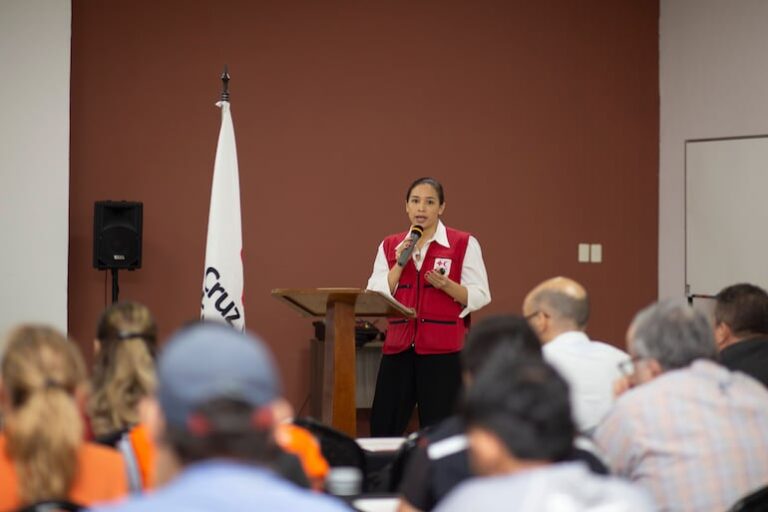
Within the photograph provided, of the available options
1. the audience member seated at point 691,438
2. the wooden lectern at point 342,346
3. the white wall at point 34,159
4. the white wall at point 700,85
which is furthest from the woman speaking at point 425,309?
the white wall at point 700,85

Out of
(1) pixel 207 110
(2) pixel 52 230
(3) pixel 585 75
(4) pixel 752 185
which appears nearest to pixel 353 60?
(1) pixel 207 110

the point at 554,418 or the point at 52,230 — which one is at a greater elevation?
the point at 52,230

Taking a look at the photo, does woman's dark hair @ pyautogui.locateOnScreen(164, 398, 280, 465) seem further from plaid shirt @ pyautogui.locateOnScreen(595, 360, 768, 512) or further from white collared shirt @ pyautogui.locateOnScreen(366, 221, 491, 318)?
white collared shirt @ pyautogui.locateOnScreen(366, 221, 491, 318)

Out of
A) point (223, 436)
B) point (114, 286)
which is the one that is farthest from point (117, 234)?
point (223, 436)

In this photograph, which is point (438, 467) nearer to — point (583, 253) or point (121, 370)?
point (121, 370)

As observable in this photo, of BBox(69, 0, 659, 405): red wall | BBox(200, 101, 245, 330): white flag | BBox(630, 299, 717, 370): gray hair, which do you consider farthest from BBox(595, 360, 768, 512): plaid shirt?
BBox(69, 0, 659, 405): red wall

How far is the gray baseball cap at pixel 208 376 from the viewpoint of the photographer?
4.42 ft

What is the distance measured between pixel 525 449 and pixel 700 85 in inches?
264

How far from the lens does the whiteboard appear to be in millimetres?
7461

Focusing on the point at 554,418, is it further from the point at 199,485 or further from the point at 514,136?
the point at 514,136

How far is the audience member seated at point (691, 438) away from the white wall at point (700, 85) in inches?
207

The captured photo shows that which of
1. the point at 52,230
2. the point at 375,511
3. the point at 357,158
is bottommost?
the point at 375,511

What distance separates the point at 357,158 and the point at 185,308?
62.4 inches

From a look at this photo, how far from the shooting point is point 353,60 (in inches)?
289
